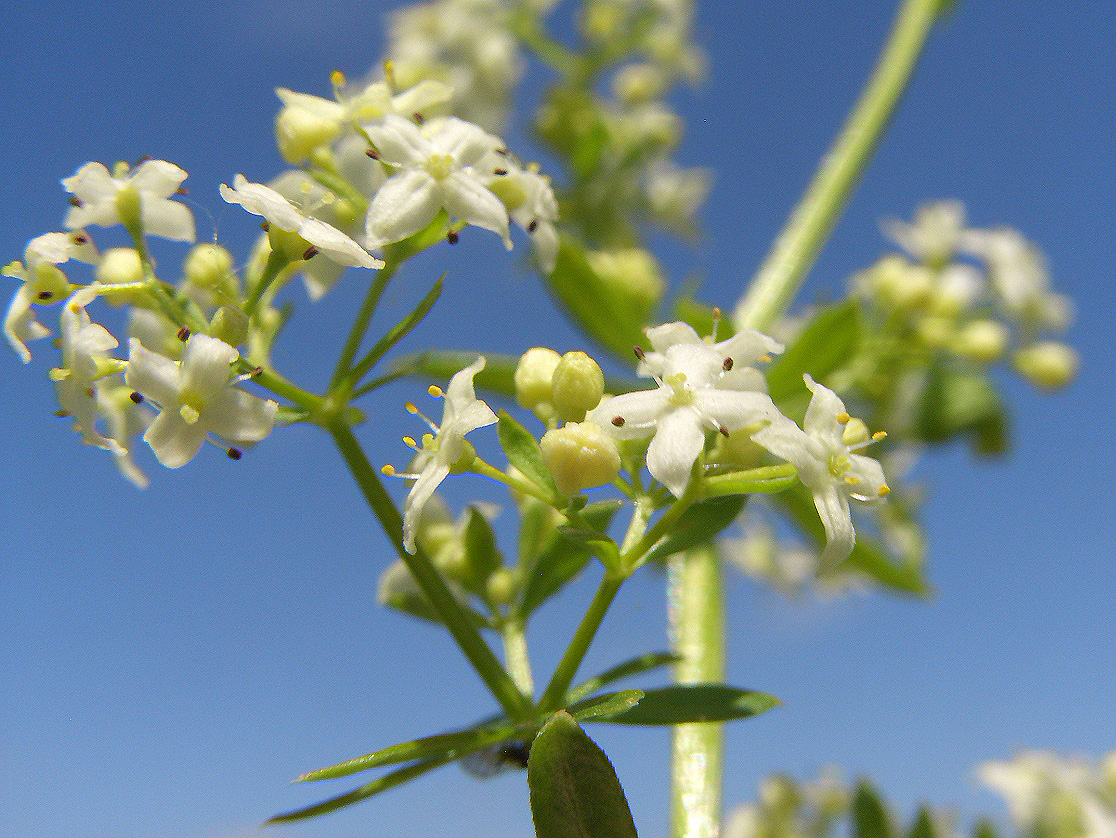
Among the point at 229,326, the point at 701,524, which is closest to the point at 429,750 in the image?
the point at 701,524

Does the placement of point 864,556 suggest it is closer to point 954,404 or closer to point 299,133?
point 954,404

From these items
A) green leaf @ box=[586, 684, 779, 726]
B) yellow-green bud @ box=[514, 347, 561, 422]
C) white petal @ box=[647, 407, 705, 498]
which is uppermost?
yellow-green bud @ box=[514, 347, 561, 422]

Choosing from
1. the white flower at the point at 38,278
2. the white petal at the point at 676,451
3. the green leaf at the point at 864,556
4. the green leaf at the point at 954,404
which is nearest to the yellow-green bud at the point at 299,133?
the white flower at the point at 38,278

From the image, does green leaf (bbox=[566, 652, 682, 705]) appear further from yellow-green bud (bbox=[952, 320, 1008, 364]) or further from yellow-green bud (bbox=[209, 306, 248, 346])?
yellow-green bud (bbox=[952, 320, 1008, 364])

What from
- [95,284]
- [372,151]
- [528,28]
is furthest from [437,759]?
[528,28]

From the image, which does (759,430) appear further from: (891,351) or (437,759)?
(891,351)

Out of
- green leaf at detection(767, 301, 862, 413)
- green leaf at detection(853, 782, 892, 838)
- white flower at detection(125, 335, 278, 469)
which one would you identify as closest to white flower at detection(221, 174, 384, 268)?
white flower at detection(125, 335, 278, 469)
